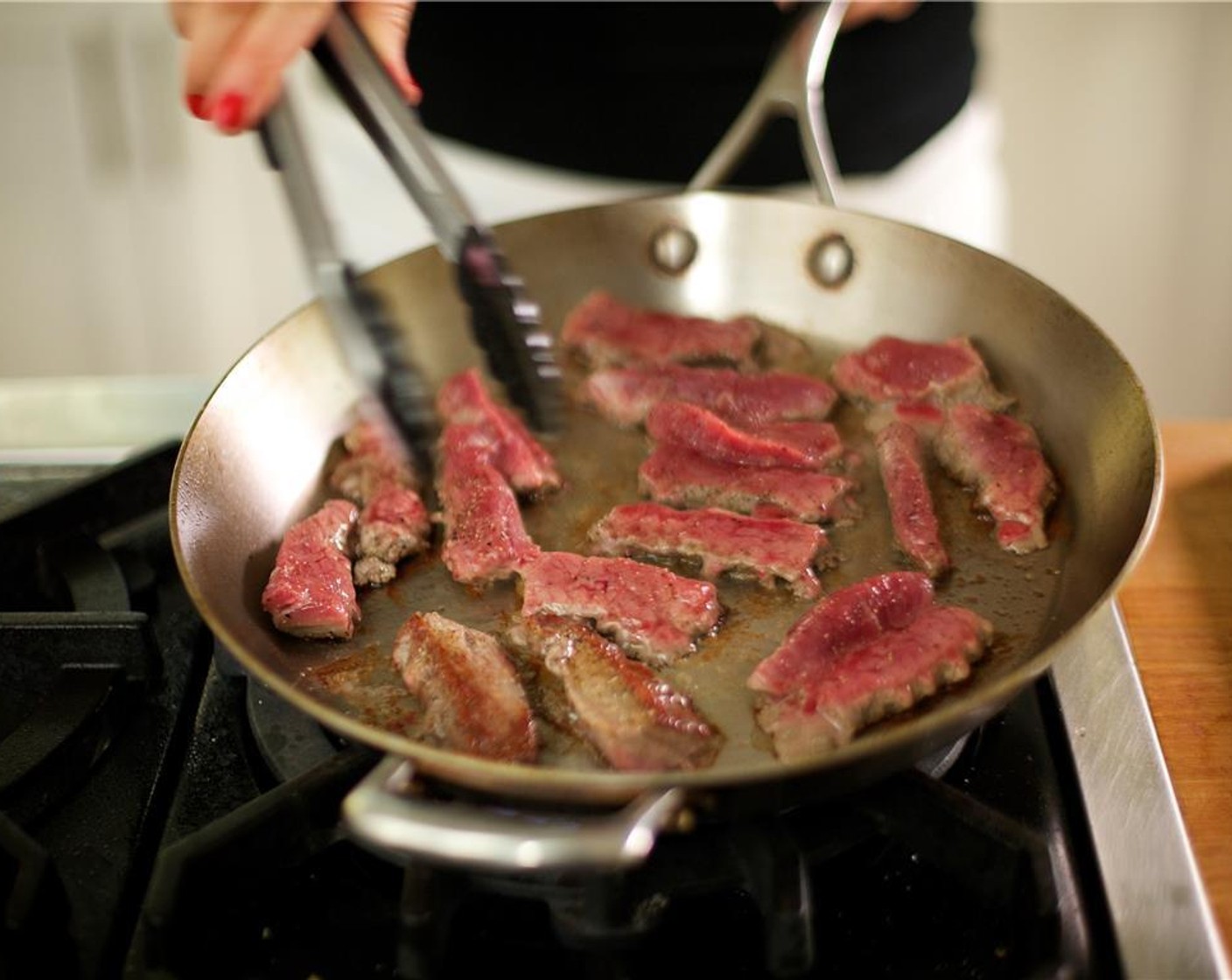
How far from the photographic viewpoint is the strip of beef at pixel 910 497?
3.95 ft

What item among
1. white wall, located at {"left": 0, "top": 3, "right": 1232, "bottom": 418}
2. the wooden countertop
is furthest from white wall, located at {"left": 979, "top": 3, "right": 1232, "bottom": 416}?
the wooden countertop

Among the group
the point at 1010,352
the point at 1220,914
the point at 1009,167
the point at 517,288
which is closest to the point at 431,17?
the point at 517,288

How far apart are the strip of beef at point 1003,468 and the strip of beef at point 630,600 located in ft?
1.00

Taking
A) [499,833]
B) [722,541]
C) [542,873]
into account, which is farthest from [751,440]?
[499,833]

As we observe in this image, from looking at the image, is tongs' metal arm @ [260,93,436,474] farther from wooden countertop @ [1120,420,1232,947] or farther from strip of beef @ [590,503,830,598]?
wooden countertop @ [1120,420,1232,947]

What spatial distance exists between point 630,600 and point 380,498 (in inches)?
12.2

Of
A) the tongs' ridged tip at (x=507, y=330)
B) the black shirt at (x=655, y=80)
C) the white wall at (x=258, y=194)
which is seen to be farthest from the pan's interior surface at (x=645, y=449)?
the white wall at (x=258, y=194)

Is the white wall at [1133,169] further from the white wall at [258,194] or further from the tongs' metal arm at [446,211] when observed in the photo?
the tongs' metal arm at [446,211]

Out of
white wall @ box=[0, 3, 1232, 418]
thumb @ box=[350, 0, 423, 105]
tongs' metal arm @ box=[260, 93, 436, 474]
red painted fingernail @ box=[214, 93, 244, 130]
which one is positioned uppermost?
thumb @ box=[350, 0, 423, 105]

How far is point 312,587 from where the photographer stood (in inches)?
45.6

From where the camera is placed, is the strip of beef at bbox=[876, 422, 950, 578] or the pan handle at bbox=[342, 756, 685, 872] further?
the strip of beef at bbox=[876, 422, 950, 578]

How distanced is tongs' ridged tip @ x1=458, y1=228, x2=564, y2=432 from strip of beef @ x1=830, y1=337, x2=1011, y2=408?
0.35 meters

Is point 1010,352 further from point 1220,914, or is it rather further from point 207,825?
point 207,825

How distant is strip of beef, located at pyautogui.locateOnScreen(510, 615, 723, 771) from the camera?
98 centimetres
